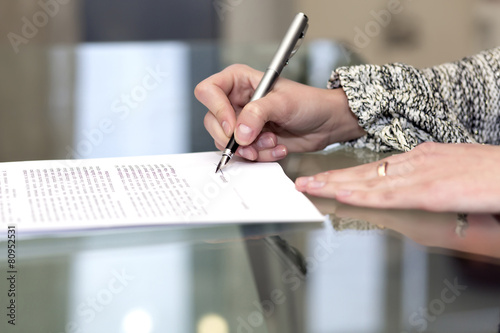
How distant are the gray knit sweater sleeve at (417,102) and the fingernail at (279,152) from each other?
134mm

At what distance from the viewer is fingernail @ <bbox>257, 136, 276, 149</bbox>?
2.36 ft

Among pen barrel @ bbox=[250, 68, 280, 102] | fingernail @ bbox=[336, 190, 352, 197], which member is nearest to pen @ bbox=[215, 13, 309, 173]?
pen barrel @ bbox=[250, 68, 280, 102]

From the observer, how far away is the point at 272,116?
732 millimetres

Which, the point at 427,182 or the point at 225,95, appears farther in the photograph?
the point at 225,95

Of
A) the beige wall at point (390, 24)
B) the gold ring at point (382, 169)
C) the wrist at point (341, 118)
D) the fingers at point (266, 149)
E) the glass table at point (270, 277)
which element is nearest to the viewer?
the glass table at point (270, 277)

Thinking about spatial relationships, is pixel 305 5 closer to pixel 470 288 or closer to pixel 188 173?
pixel 188 173

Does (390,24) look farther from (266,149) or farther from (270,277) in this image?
(270,277)

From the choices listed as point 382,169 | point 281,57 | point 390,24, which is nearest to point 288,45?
point 281,57

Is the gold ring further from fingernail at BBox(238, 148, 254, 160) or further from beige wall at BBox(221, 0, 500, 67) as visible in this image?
beige wall at BBox(221, 0, 500, 67)

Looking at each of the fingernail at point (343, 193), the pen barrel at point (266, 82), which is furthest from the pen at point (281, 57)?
the fingernail at point (343, 193)

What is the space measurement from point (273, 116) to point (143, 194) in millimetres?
231

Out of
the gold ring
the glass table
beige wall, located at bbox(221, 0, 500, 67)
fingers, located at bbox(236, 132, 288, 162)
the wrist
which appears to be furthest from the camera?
beige wall, located at bbox(221, 0, 500, 67)

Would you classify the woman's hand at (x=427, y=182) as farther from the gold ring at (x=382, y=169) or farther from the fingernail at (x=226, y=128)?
the fingernail at (x=226, y=128)

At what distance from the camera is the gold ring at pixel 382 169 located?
1.99ft
